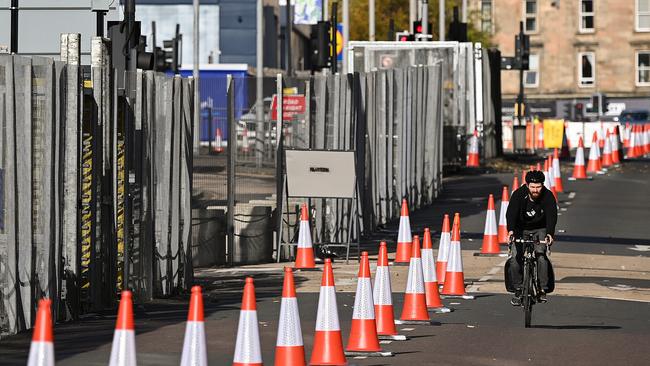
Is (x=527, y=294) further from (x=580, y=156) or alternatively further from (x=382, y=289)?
(x=580, y=156)

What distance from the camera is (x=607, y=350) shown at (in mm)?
13633

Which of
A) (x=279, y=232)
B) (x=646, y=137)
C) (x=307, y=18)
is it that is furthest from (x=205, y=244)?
(x=307, y=18)

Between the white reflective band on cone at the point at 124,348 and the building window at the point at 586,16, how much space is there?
83723 mm

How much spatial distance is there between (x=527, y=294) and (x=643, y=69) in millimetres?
77854

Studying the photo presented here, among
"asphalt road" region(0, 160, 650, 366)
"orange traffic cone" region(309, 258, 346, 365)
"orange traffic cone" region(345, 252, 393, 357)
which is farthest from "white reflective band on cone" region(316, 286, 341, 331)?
"orange traffic cone" region(345, 252, 393, 357)

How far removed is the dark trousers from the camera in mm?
15992

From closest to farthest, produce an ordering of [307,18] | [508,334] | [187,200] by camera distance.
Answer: [508,334], [187,200], [307,18]

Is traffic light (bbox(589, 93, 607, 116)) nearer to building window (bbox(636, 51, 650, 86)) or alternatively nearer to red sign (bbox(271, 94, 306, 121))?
building window (bbox(636, 51, 650, 86))

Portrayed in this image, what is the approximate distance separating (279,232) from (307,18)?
53.0 meters

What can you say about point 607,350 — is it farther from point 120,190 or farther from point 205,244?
point 205,244

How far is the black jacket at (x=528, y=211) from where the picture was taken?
53.1ft

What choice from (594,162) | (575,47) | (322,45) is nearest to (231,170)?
(322,45)

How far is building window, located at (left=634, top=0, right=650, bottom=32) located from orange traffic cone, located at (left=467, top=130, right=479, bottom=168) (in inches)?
1900

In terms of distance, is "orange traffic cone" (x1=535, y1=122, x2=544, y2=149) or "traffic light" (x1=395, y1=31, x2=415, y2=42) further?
"orange traffic cone" (x1=535, y1=122, x2=544, y2=149)
